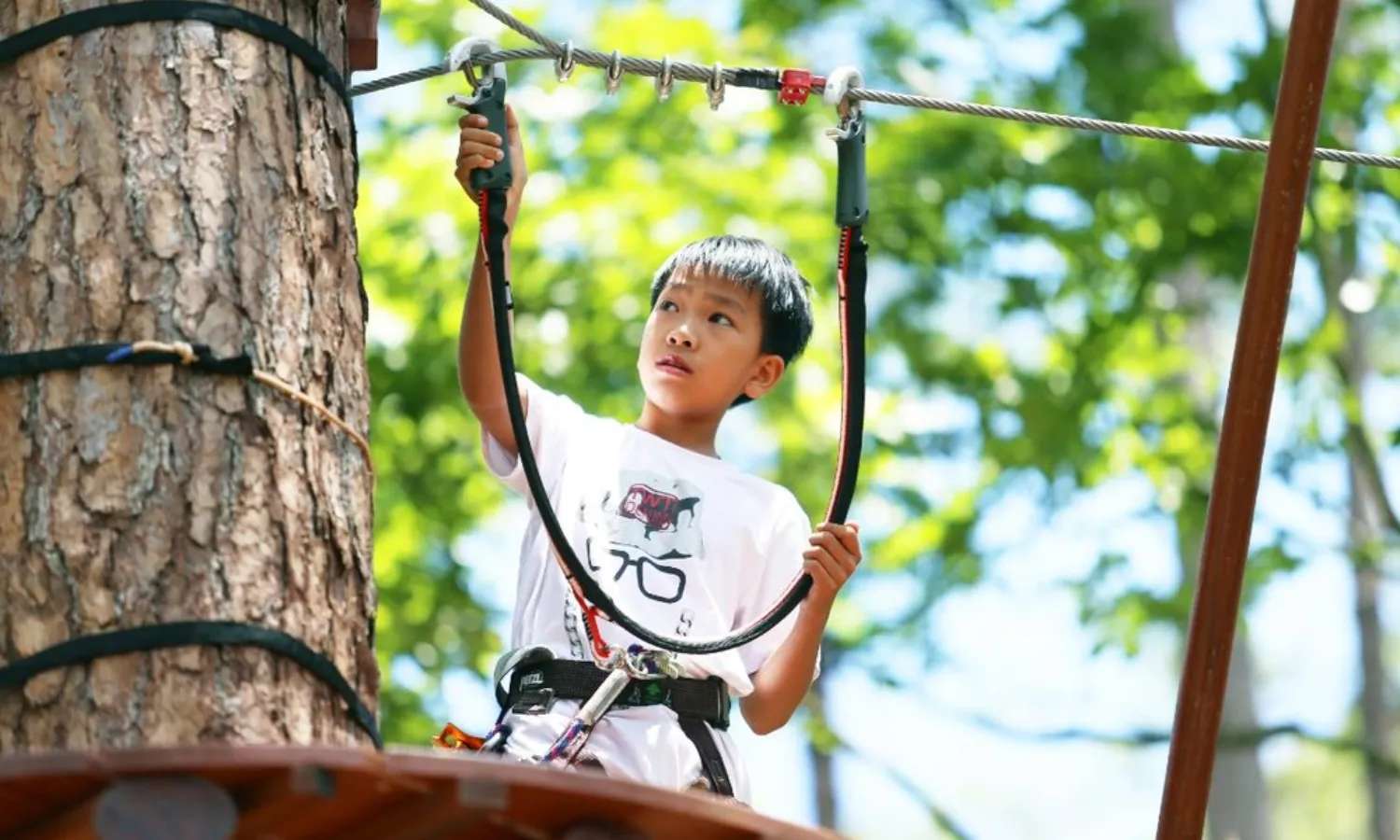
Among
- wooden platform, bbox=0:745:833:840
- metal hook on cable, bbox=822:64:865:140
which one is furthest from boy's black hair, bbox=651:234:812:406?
wooden platform, bbox=0:745:833:840

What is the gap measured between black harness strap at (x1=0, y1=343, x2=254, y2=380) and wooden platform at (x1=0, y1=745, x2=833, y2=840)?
23.3 inches

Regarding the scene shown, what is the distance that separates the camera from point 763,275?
3502mm

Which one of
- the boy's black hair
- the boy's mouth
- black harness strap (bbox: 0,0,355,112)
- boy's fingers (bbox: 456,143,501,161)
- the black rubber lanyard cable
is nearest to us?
black harness strap (bbox: 0,0,355,112)

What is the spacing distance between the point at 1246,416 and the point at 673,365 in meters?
1.10

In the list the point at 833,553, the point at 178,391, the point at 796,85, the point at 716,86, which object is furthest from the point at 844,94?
the point at 178,391

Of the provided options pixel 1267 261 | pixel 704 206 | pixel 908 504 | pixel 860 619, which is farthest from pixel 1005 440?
pixel 1267 261

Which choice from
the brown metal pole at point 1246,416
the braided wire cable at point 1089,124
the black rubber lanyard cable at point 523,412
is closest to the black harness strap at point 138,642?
the black rubber lanyard cable at point 523,412

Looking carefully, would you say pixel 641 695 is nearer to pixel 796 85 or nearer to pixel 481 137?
pixel 481 137

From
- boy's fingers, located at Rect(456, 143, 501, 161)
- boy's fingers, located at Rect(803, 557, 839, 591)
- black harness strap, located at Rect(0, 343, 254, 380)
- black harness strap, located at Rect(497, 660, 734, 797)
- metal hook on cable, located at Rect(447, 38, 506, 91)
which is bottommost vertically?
black harness strap, located at Rect(497, 660, 734, 797)

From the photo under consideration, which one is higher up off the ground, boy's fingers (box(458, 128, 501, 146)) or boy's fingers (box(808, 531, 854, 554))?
boy's fingers (box(458, 128, 501, 146))

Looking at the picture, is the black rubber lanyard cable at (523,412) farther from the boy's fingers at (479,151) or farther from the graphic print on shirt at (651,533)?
the graphic print on shirt at (651,533)

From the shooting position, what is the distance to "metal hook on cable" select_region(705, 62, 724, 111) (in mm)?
3191

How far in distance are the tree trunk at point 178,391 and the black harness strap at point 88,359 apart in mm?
15

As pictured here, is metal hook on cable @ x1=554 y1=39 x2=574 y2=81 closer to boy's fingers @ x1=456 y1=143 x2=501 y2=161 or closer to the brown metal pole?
boy's fingers @ x1=456 y1=143 x2=501 y2=161
